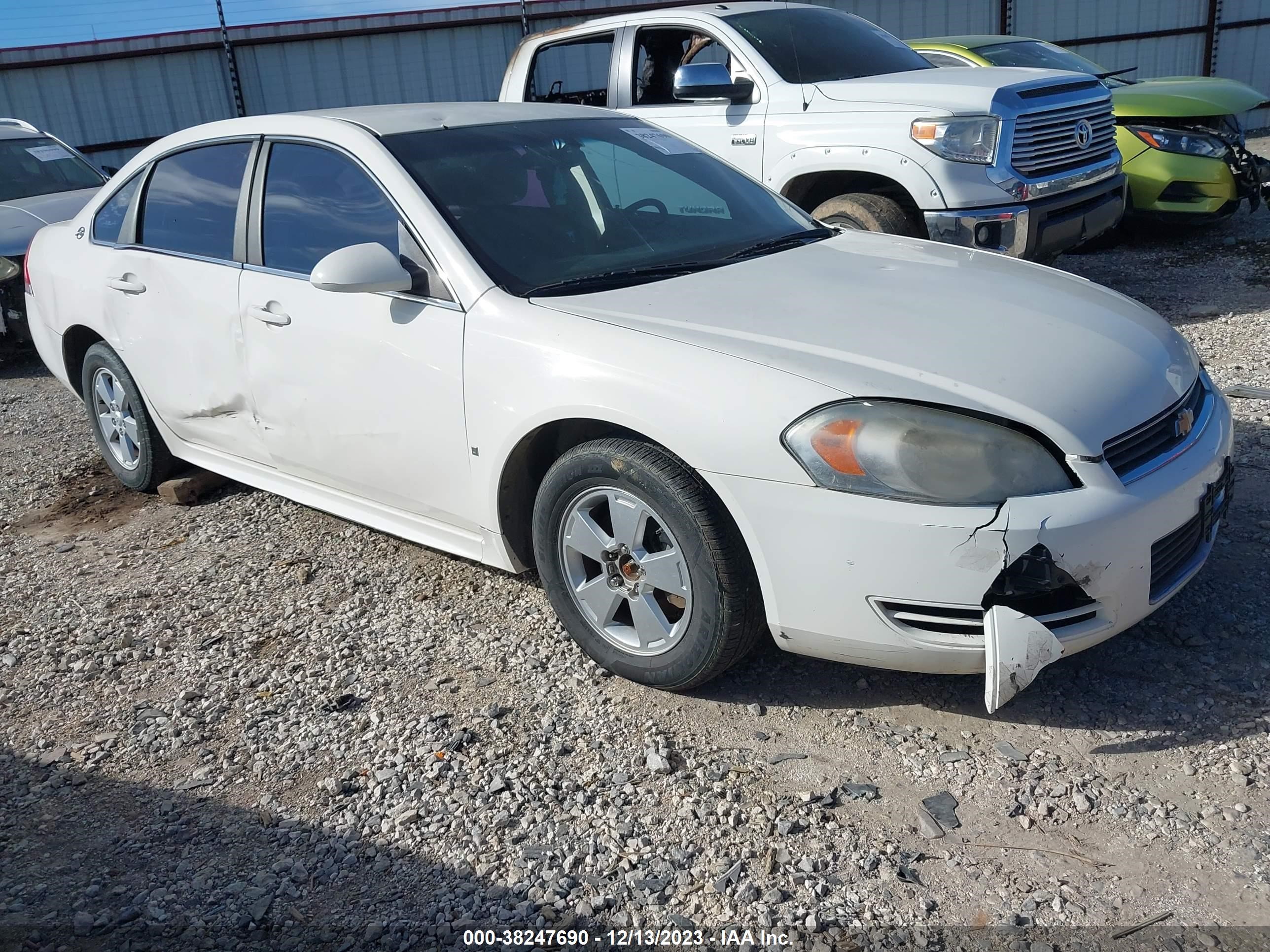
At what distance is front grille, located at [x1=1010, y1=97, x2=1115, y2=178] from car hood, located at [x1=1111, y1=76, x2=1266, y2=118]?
1.76 metres

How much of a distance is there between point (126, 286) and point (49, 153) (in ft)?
19.1

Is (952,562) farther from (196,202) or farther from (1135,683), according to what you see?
(196,202)

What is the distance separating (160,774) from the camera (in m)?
3.00

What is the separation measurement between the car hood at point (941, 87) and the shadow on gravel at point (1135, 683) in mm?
3453

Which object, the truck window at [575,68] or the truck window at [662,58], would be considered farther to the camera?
the truck window at [575,68]

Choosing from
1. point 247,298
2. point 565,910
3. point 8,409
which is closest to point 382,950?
point 565,910

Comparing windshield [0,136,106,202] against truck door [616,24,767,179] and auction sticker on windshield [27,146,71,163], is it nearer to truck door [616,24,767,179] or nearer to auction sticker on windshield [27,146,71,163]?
auction sticker on windshield [27,146,71,163]

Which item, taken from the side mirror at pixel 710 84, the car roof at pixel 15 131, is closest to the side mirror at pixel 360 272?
the side mirror at pixel 710 84

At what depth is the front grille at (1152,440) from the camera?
2.69 metres

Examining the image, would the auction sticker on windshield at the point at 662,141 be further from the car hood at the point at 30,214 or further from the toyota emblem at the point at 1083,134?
the car hood at the point at 30,214

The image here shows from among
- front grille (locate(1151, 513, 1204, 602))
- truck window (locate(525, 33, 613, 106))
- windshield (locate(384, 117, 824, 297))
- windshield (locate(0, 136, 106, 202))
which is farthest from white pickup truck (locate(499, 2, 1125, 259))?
truck window (locate(525, 33, 613, 106))

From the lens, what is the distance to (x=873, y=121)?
614 centimetres

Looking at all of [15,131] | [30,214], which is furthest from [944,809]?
[15,131]

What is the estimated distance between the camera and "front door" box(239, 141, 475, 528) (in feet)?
11.0
